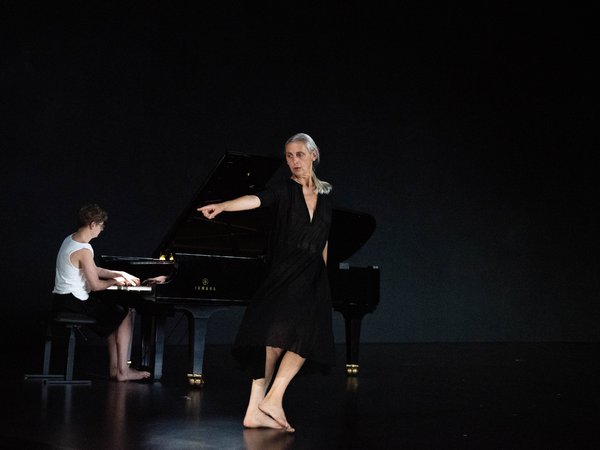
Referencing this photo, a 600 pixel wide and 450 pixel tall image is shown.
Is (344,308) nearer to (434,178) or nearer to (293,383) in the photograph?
(293,383)

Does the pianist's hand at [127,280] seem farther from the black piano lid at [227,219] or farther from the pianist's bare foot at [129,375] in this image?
the pianist's bare foot at [129,375]

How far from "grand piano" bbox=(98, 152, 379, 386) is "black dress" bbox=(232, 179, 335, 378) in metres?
1.56

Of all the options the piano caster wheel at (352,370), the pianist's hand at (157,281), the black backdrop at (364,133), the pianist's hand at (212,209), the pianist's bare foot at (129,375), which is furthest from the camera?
the black backdrop at (364,133)

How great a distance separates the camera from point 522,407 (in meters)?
4.57

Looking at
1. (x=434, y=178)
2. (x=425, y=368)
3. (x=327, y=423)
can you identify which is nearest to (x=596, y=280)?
(x=434, y=178)

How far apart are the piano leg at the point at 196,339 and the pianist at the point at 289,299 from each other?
1.63m

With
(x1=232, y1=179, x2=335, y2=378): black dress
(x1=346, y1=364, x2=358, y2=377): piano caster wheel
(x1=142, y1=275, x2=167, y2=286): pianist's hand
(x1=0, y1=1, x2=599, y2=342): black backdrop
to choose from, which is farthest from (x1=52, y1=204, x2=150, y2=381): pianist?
(x1=0, y1=1, x2=599, y2=342): black backdrop

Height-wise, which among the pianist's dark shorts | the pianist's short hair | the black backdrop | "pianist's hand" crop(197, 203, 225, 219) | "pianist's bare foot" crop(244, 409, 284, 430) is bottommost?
"pianist's bare foot" crop(244, 409, 284, 430)

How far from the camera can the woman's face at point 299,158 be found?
11.3 ft

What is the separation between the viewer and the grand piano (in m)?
5.07

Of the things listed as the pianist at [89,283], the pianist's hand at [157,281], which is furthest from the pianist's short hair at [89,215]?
the pianist's hand at [157,281]

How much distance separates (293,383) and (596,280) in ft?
25.8

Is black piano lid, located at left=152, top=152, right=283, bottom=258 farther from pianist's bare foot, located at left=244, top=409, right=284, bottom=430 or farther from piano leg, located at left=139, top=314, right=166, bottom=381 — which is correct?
pianist's bare foot, located at left=244, top=409, right=284, bottom=430

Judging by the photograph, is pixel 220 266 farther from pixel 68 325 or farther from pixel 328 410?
pixel 328 410
